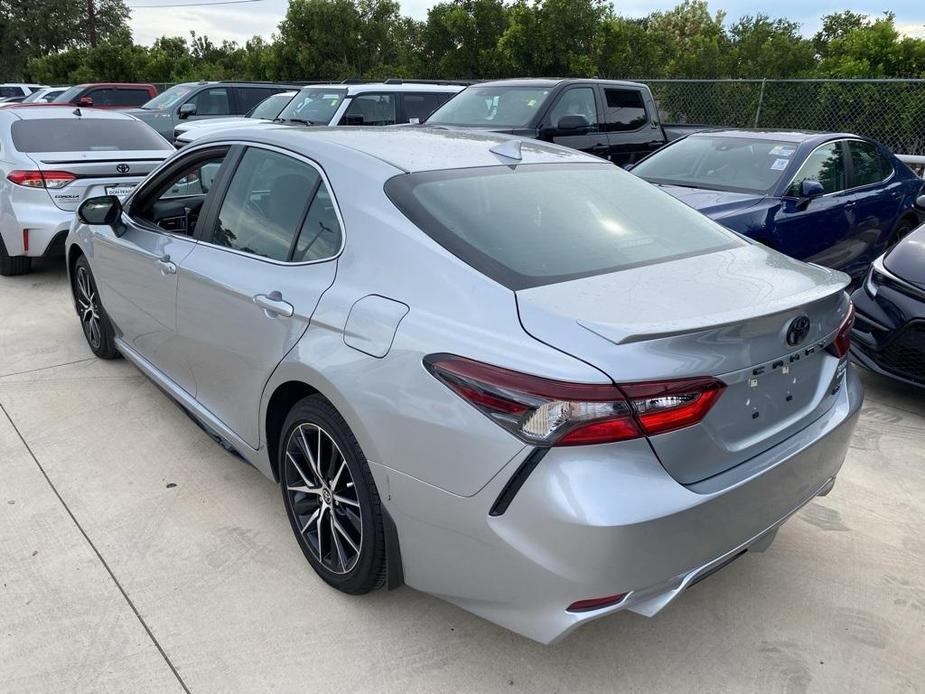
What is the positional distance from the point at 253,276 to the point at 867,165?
6.18m

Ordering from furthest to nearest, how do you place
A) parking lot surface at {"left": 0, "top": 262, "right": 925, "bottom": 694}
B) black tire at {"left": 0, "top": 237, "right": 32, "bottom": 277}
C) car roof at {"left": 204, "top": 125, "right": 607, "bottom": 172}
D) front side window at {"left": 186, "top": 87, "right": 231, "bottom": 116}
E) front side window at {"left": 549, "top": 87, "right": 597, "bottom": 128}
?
1. front side window at {"left": 186, "top": 87, "right": 231, "bottom": 116}
2. front side window at {"left": 549, "top": 87, "right": 597, "bottom": 128}
3. black tire at {"left": 0, "top": 237, "right": 32, "bottom": 277}
4. car roof at {"left": 204, "top": 125, "right": 607, "bottom": 172}
5. parking lot surface at {"left": 0, "top": 262, "right": 925, "bottom": 694}

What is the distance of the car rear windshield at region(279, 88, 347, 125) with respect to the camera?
10195 millimetres

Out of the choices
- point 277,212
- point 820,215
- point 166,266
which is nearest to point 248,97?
point 820,215

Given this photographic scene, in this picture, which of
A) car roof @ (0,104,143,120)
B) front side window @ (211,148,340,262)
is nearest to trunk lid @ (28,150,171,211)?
car roof @ (0,104,143,120)

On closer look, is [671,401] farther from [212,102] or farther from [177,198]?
[212,102]

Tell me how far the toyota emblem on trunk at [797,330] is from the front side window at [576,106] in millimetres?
6660

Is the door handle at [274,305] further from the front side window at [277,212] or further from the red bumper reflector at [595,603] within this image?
the red bumper reflector at [595,603]

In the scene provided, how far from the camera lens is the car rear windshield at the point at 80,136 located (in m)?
6.73

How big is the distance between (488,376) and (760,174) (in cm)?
501

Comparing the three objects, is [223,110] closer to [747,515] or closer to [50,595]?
[50,595]

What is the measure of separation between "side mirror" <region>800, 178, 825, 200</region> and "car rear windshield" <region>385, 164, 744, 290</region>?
3.21 m

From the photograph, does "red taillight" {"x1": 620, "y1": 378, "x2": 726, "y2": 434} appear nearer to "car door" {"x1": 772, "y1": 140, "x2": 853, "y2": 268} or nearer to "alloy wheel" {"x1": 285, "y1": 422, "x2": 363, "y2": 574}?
"alloy wheel" {"x1": 285, "y1": 422, "x2": 363, "y2": 574}

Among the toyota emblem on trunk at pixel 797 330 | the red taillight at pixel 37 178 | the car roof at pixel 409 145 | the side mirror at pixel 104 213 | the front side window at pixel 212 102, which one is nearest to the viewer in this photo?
the toyota emblem on trunk at pixel 797 330

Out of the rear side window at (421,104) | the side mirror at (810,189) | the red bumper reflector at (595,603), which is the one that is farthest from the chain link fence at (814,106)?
the red bumper reflector at (595,603)
